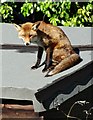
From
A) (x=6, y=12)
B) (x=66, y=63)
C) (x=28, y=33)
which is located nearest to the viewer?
(x=28, y=33)

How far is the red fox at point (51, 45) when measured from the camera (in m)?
4.50

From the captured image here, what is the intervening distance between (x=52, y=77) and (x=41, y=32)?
1.77 feet

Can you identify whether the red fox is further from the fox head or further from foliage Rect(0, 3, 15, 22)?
foliage Rect(0, 3, 15, 22)

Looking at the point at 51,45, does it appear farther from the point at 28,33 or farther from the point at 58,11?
the point at 58,11

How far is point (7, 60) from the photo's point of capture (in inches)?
182

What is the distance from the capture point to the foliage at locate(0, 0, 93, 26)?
5445 mm

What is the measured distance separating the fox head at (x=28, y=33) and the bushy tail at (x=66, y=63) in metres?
0.38

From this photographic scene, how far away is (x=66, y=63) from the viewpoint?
4543 mm

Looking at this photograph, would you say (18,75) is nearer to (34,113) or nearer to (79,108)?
(34,113)

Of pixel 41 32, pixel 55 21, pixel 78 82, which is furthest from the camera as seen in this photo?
pixel 55 21

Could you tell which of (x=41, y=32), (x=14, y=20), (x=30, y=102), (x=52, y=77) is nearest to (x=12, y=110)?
(x=30, y=102)

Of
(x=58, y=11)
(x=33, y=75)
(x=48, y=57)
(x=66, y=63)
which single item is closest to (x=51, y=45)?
(x=48, y=57)

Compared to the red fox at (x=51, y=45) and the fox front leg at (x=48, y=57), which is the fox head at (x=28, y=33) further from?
the fox front leg at (x=48, y=57)

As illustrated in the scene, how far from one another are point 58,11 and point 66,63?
1.23 meters
